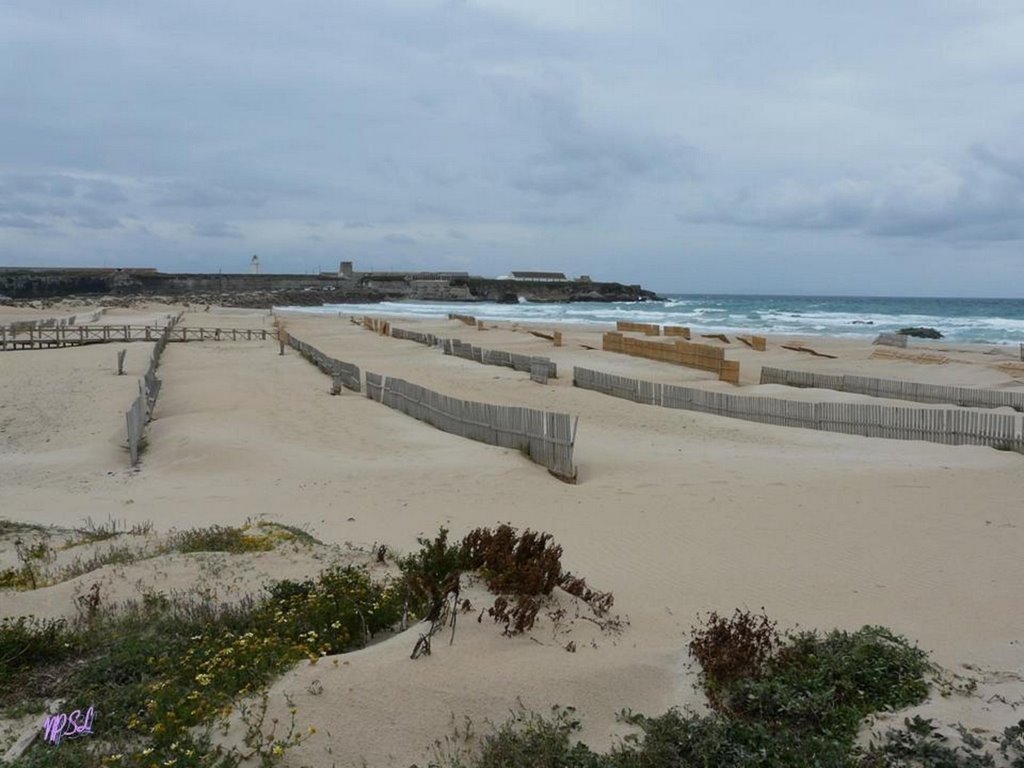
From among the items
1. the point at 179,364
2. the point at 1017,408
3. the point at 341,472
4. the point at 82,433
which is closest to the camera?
the point at 341,472

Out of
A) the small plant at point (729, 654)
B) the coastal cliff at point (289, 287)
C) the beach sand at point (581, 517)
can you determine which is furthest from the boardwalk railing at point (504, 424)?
Answer: the coastal cliff at point (289, 287)

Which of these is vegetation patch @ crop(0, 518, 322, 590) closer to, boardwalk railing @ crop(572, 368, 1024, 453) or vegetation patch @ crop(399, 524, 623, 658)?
vegetation patch @ crop(399, 524, 623, 658)

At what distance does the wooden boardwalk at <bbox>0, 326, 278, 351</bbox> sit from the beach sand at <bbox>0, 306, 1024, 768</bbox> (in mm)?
15031

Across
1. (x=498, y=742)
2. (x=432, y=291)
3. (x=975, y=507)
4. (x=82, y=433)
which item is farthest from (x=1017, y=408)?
(x=432, y=291)

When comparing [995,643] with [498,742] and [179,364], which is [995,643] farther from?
[179,364]

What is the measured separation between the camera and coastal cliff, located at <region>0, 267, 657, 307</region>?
338 feet

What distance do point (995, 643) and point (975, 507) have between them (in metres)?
5.34

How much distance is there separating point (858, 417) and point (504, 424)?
7.77m

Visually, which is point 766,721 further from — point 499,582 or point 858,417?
point 858,417

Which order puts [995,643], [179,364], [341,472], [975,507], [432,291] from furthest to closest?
[432,291] < [179,364] < [341,472] < [975,507] < [995,643]

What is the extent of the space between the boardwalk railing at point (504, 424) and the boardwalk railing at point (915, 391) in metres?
11.5

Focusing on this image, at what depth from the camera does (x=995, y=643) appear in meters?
6.19

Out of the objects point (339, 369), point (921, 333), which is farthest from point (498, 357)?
point (921, 333)
